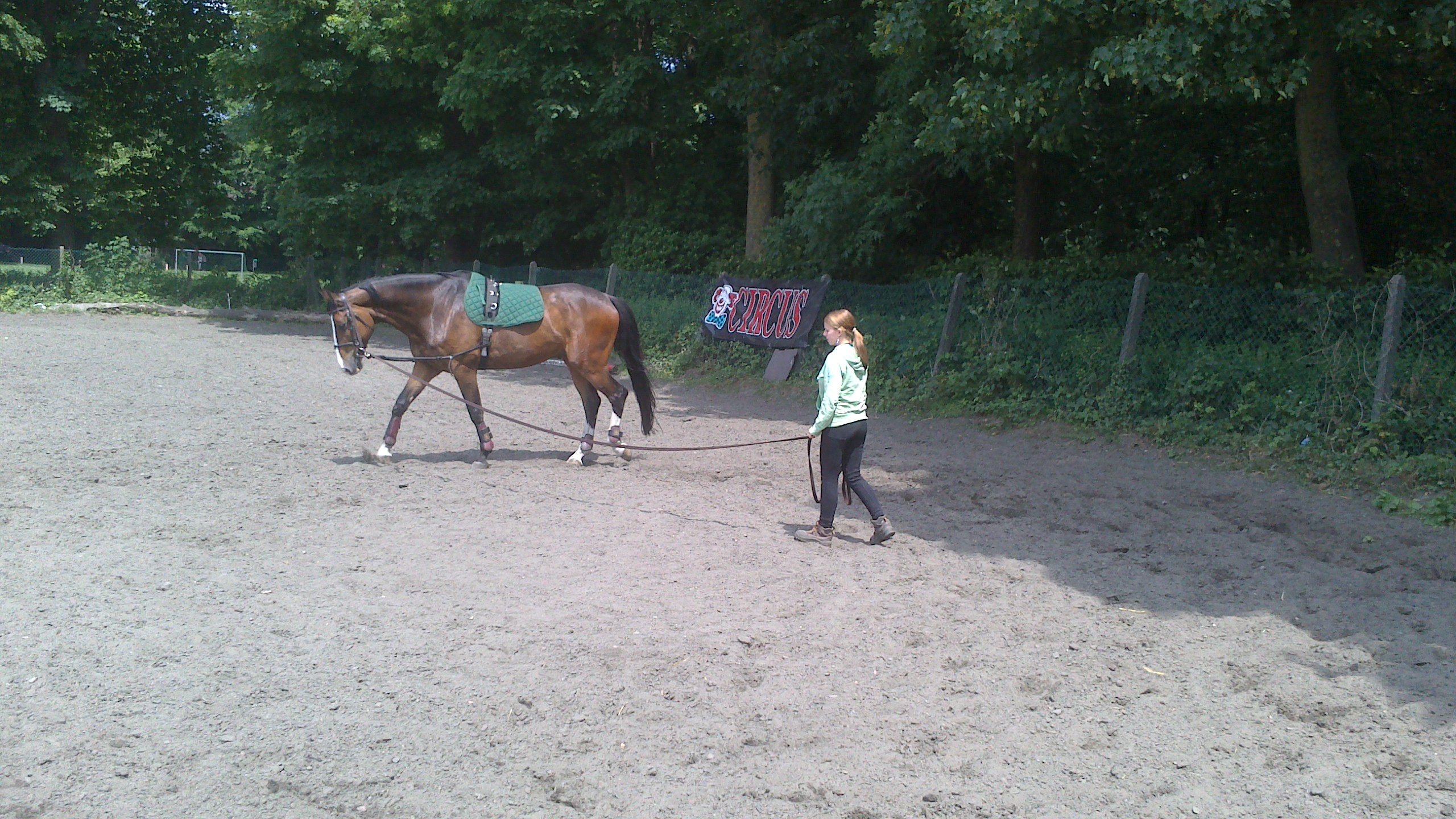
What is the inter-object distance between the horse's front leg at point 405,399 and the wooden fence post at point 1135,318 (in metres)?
7.59

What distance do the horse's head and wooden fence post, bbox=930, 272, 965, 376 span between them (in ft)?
24.5

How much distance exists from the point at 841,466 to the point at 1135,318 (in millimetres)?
6258

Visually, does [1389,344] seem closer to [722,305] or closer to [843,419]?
[843,419]

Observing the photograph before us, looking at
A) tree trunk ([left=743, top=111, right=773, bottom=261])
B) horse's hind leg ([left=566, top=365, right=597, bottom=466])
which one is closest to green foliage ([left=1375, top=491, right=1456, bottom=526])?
horse's hind leg ([left=566, top=365, right=597, bottom=466])

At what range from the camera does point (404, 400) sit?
32.4 feet

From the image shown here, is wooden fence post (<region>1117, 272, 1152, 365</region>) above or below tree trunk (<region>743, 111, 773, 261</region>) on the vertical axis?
below

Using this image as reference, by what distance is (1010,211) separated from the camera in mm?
18328

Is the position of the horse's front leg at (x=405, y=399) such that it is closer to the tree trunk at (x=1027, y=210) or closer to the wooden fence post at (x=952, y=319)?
the wooden fence post at (x=952, y=319)

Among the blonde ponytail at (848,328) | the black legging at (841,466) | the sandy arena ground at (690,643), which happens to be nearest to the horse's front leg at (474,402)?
the sandy arena ground at (690,643)

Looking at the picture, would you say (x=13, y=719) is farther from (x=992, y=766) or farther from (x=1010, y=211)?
(x=1010, y=211)

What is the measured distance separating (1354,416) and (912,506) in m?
4.64

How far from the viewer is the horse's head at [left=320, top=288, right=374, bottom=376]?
949cm

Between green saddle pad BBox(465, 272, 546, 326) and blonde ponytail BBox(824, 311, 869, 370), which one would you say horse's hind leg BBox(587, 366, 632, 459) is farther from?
blonde ponytail BBox(824, 311, 869, 370)

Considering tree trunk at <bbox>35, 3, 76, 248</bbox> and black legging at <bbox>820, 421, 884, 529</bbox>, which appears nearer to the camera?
black legging at <bbox>820, 421, 884, 529</bbox>
